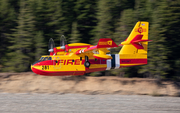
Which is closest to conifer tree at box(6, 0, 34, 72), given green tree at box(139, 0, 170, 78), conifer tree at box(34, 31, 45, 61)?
conifer tree at box(34, 31, 45, 61)

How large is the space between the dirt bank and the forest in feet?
3.97

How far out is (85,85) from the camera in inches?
1000

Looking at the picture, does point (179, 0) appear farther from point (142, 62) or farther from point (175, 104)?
point (175, 104)

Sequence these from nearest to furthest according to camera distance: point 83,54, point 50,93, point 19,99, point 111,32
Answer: point 83,54 → point 19,99 → point 50,93 → point 111,32

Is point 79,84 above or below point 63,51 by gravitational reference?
below

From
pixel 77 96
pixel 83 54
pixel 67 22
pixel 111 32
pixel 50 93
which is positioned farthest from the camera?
pixel 67 22

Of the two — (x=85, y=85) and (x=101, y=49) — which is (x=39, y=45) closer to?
(x=85, y=85)

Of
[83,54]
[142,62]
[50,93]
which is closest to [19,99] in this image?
[50,93]

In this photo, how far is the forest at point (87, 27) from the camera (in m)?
25.1

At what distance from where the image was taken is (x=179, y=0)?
25.2 m

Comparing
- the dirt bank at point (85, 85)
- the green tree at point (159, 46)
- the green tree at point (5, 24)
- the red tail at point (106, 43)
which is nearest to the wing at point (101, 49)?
the red tail at point (106, 43)

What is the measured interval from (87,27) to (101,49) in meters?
12.0

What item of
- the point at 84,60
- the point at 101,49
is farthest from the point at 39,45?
the point at 101,49

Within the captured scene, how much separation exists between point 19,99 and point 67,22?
12.2 m
